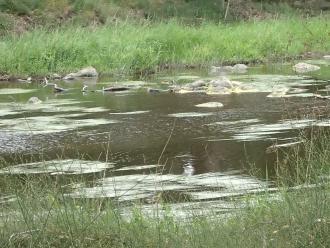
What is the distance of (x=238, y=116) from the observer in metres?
12.7

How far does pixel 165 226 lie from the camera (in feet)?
18.5

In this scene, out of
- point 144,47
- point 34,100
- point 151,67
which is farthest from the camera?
point 144,47

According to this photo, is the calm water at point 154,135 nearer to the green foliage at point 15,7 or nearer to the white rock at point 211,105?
the white rock at point 211,105

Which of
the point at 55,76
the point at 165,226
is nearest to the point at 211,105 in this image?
the point at 55,76

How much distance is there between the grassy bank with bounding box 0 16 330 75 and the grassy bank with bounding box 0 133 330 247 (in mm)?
16112

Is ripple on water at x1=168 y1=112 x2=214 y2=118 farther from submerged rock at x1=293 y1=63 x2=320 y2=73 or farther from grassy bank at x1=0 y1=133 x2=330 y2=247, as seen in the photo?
submerged rock at x1=293 y1=63 x2=320 y2=73

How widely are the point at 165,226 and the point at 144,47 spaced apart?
1750 cm

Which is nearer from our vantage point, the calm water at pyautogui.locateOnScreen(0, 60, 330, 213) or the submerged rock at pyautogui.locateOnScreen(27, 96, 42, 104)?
the calm water at pyautogui.locateOnScreen(0, 60, 330, 213)

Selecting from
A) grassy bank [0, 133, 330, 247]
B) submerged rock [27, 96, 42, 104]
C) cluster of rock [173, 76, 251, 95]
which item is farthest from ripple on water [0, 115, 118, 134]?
grassy bank [0, 133, 330, 247]

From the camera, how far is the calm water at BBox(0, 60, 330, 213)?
7.95 metres

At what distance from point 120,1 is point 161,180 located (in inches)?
1188

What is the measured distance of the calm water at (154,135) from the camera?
7945 mm

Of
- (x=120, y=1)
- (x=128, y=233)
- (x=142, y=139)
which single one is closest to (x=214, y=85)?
(x=142, y=139)

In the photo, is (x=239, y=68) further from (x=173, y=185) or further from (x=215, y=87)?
(x=173, y=185)
